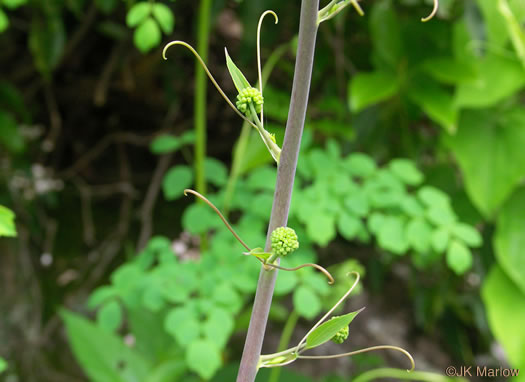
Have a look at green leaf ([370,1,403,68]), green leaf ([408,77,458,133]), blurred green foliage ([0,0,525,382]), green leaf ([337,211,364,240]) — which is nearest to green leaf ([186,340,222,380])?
blurred green foliage ([0,0,525,382])

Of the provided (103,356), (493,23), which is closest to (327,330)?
(103,356)

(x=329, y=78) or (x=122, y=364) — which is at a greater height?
(x=329, y=78)

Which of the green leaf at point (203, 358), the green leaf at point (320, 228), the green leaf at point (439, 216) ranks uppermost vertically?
the green leaf at point (320, 228)

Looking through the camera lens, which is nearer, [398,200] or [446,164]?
[398,200]

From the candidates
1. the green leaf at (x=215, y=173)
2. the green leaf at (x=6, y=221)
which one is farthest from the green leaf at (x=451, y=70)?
the green leaf at (x=6, y=221)

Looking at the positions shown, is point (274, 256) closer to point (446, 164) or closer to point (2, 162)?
point (446, 164)

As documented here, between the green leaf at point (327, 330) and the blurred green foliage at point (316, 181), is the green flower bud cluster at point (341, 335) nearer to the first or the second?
the green leaf at point (327, 330)

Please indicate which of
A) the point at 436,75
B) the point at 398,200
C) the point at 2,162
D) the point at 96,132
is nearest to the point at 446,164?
the point at 436,75
